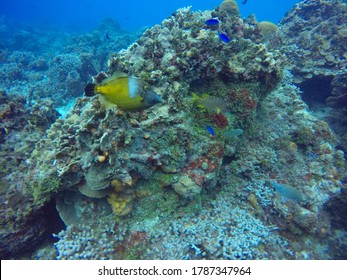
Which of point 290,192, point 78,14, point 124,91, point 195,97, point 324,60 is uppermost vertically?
point 78,14

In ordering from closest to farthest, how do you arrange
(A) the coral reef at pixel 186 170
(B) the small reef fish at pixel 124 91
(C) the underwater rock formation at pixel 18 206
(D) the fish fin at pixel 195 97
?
1. (B) the small reef fish at pixel 124 91
2. (A) the coral reef at pixel 186 170
3. (C) the underwater rock formation at pixel 18 206
4. (D) the fish fin at pixel 195 97

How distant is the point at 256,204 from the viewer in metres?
4.68

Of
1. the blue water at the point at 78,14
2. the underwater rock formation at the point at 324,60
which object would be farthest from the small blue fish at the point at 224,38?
the blue water at the point at 78,14

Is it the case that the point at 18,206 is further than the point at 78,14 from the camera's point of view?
No

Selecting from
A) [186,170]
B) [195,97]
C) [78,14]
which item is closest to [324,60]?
[195,97]

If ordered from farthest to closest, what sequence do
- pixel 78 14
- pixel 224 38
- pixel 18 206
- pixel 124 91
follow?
1. pixel 78 14
2. pixel 224 38
3. pixel 18 206
4. pixel 124 91

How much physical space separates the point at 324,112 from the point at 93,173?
924cm

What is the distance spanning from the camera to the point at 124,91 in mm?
2189

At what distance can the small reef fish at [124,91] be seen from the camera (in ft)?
7.19

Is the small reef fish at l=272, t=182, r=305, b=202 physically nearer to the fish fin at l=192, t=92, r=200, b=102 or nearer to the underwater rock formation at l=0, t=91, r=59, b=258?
the fish fin at l=192, t=92, r=200, b=102

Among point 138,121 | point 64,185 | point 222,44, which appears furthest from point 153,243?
point 222,44

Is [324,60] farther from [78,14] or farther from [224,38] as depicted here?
[78,14]

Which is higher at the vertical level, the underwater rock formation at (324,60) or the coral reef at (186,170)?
the underwater rock formation at (324,60)

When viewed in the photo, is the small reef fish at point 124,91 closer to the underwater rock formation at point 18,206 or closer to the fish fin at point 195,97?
the fish fin at point 195,97
